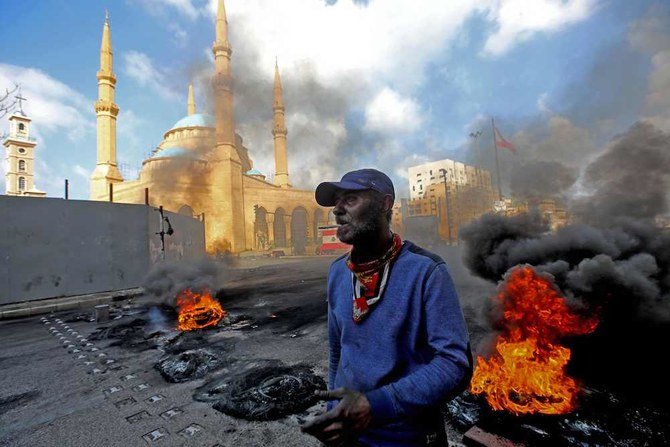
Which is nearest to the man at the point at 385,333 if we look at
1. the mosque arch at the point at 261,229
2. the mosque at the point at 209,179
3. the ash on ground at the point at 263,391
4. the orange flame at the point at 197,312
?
the ash on ground at the point at 263,391

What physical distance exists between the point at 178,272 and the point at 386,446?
9.75 meters

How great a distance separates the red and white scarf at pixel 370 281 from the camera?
145cm

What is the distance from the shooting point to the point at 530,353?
397 cm

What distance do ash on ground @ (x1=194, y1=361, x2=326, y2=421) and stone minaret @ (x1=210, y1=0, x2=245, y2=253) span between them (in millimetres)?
35763

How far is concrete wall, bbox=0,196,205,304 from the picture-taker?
10.1m

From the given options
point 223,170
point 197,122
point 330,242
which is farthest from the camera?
point 197,122

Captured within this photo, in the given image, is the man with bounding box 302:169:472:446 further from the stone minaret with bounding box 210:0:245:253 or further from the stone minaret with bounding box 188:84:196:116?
the stone minaret with bounding box 188:84:196:116

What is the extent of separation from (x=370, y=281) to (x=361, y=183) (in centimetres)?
50

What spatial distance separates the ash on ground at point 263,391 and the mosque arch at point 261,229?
3955 cm

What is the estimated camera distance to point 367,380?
140cm

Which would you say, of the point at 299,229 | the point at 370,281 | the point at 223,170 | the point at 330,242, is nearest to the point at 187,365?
the point at 370,281

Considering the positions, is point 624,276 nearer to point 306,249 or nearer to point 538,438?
point 538,438

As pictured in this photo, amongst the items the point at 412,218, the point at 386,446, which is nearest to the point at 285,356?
the point at 386,446

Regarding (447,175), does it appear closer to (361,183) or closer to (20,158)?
(361,183)
